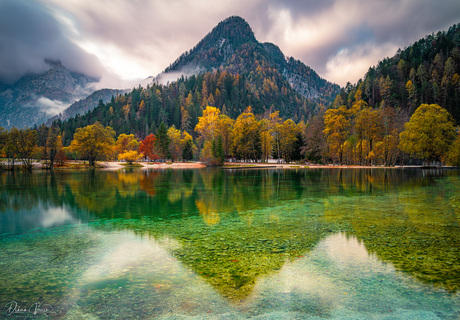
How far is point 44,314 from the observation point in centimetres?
480

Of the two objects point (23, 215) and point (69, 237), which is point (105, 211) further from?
point (69, 237)

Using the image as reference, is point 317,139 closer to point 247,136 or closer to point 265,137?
point 265,137

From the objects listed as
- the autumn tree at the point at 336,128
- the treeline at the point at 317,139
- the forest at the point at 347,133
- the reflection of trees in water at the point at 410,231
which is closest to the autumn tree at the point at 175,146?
the forest at the point at 347,133

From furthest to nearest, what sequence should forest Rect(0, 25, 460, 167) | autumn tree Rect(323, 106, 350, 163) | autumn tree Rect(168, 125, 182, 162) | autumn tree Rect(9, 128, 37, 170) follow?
autumn tree Rect(168, 125, 182, 162), autumn tree Rect(323, 106, 350, 163), autumn tree Rect(9, 128, 37, 170), forest Rect(0, 25, 460, 167)

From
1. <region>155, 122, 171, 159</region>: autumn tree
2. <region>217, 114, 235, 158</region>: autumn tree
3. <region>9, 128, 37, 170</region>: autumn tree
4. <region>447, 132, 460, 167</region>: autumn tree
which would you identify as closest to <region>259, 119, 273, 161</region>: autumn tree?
<region>217, 114, 235, 158</region>: autumn tree

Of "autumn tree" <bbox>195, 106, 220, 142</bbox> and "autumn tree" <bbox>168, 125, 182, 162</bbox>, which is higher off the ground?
"autumn tree" <bbox>195, 106, 220, 142</bbox>

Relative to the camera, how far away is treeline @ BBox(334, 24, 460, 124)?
112000 mm

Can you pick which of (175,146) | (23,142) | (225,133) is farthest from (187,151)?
(23,142)

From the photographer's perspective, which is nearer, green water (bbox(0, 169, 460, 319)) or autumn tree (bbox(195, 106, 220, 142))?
green water (bbox(0, 169, 460, 319))

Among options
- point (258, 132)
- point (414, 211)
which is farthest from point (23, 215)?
point (258, 132)

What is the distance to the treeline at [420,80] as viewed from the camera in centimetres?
11200

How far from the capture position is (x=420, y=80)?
12406 cm

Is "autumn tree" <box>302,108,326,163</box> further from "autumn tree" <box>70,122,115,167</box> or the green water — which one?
the green water

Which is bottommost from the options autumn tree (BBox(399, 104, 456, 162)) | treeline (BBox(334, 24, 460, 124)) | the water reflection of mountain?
the water reflection of mountain
